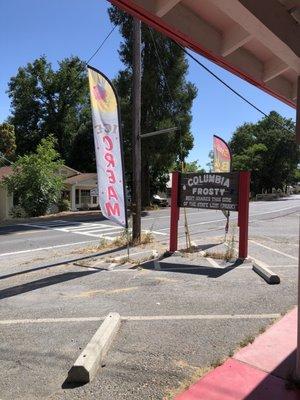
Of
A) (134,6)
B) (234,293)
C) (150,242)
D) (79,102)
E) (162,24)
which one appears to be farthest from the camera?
(79,102)

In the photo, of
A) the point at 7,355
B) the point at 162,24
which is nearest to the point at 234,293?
the point at 7,355

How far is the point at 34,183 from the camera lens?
1296 inches

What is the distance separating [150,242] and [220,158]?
14.8 ft

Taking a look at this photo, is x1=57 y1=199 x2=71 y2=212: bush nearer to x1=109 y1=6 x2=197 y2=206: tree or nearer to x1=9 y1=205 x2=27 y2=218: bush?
x1=9 y1=205 x2=27 y2=218: bush

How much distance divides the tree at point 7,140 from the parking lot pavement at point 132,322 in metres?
45.6

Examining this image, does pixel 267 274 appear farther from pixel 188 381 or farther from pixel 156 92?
pixel 156 92

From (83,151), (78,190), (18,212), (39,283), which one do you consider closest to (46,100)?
(83,151)

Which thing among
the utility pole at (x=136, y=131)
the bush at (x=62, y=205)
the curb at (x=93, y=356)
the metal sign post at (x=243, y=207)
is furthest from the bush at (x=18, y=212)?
the curb at (x=93, y=356)

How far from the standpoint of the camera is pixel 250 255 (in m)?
11.2

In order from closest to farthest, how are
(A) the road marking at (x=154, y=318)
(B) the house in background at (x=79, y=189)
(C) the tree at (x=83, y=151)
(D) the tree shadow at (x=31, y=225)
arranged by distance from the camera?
(A) the road marking at (x=154, y=318) → (D) the tree shadow at (x=31, y=225) → (B) the house in background at (x=79, y=189) → (C) the tree at (x=83, y=151)

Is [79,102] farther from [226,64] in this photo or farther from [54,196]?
[226,64]

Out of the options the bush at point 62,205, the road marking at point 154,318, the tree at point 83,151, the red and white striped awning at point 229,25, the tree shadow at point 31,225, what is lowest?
the tree shadow at point 31,225

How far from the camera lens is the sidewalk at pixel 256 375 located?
3889 millimetres

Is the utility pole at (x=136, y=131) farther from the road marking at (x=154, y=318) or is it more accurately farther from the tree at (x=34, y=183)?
the tree at (x=34, y=183)
